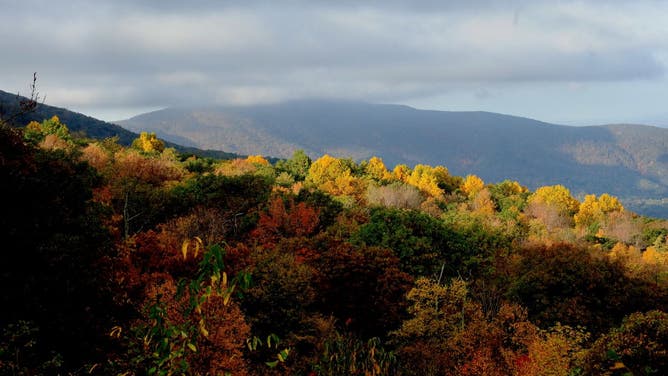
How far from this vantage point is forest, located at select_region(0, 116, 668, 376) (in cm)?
1408

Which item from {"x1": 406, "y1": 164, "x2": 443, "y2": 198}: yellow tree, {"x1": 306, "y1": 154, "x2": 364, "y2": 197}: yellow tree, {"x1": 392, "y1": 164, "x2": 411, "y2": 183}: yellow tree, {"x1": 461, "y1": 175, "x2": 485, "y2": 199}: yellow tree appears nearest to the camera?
{"x1": 306, "y1": 154, "x2": 364, "y2": 197}: yellow tree

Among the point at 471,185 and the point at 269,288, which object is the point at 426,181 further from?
the point at 269,288

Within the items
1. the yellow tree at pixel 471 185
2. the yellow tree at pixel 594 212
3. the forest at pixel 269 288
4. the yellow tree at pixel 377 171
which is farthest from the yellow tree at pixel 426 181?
the forest at pixel 269 288

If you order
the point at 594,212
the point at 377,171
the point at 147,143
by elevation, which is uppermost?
the point at 147,143

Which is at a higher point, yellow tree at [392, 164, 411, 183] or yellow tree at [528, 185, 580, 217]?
yellow tree at [392, 164, 411, 183]

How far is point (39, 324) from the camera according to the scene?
17.8 meters

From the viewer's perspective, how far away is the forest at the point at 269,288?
14.1 metres

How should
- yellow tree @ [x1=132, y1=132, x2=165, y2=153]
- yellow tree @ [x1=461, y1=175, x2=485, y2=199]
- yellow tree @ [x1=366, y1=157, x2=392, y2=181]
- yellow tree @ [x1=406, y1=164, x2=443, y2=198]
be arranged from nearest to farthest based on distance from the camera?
1. yellow tree @ [x1=132, y1=132, x2=165, y2=153]
2. yellow tree @ [x1=406, y1=164, x2=443, y2=198]
3. yellow tree @ [x1=366, y1=157, x2=392, y2=181]
4. yellow tree @ [x1=461, y1=175, x2=485, y2=199]

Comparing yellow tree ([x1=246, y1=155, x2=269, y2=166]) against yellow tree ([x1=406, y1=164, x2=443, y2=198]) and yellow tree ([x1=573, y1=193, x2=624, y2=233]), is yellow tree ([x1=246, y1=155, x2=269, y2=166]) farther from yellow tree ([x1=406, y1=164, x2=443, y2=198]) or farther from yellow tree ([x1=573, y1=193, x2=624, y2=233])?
yellow tree ([x1=573, y1=193, x2=624, y2=233])

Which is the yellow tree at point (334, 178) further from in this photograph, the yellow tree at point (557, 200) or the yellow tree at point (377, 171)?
the yellow tree at point (557, 200)

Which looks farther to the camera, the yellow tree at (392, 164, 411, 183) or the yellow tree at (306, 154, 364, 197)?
the yellow tree at (392, 164, 411, 183)

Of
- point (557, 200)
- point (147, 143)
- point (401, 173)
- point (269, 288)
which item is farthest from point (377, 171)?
point (269, 288)

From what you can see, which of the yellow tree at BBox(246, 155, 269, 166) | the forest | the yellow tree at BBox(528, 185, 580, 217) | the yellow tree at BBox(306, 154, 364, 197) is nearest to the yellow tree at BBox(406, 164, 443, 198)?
the yellow tree at BBox(306, 154, 364, 197)

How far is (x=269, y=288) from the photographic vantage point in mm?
30828
